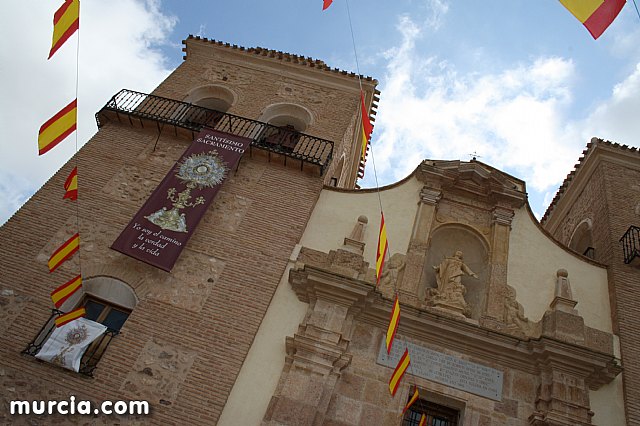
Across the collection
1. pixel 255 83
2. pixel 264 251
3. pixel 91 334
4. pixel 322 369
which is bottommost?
pixel 91 334

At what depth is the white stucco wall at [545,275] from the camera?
9273 millimetres

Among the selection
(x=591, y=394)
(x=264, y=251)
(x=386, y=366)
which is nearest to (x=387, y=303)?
(x=386, y=366)

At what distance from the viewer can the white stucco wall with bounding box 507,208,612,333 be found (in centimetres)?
927

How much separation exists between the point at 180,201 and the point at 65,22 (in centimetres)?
342

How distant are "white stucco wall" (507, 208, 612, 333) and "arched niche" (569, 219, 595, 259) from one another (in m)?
2.41

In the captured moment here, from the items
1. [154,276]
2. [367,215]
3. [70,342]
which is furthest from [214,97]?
[70,342]

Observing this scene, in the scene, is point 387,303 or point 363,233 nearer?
point 387,303

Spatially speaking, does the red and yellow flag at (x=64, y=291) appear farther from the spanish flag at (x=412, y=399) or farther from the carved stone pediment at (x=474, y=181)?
the carved stone pediment at (x=474, y=181)

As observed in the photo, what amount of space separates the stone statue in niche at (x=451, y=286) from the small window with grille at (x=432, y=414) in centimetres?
165

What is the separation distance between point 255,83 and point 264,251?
5.71 m

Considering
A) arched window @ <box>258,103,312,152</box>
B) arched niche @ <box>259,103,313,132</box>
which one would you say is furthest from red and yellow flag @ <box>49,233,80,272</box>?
arched niche @ <box>259,103,313,132</box>

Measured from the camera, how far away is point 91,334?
299 inches

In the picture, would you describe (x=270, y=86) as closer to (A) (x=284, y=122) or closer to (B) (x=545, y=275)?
(A) (x=284, y=122)

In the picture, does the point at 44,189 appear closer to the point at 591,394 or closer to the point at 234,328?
the point at 234,328
